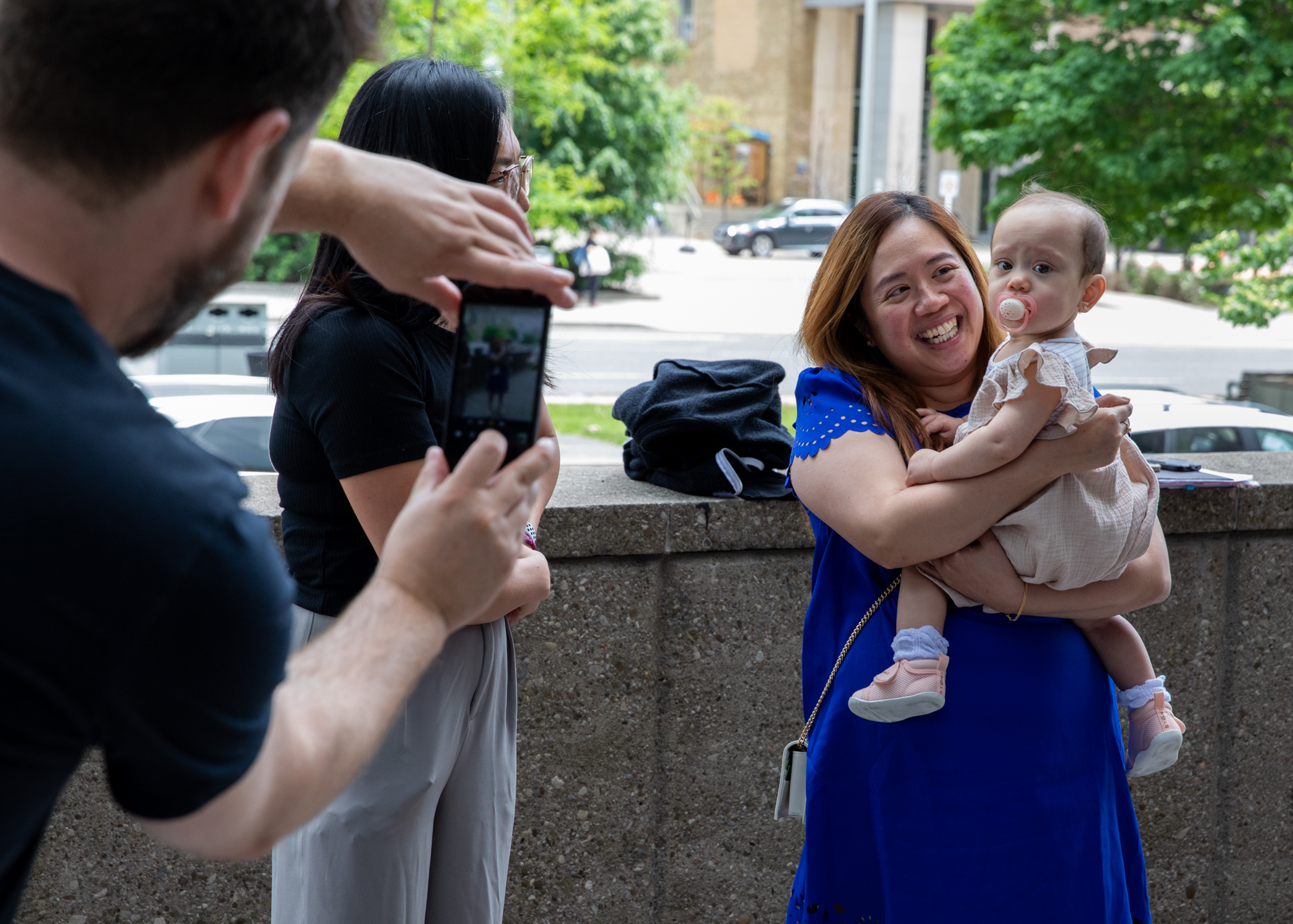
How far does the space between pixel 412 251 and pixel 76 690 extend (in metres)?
0.74

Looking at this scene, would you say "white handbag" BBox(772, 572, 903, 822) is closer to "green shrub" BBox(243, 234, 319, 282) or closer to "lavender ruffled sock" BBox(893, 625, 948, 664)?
"lavender ruffled sock" BBox(893, 625, 948, 664)

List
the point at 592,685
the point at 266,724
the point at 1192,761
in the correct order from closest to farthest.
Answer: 1. the point at 266,724
2. the point at 592,685
3. the point at 1192,761

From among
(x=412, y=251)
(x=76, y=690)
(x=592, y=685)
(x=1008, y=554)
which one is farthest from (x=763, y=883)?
(x=76, y=690)

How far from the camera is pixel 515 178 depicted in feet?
7.79

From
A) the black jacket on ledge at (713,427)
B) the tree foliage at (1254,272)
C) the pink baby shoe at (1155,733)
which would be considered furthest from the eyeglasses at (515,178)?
the tree foliage at (1254,272)

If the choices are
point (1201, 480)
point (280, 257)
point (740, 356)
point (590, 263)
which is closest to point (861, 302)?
point (1201, 480)

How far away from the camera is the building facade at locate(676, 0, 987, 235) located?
57.2 meters

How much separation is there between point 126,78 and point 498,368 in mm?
597

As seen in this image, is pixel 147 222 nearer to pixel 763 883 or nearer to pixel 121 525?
pixel 121 525

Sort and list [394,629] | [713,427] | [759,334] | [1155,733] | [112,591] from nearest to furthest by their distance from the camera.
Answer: [112,591] < [394,629] < [1155,733] < [713,427] < [759,334]

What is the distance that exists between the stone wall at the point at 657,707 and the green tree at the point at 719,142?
162ft

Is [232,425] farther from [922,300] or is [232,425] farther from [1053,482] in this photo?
[1053,482]

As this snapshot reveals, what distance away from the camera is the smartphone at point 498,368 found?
1500 mm

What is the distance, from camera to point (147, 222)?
110cm
